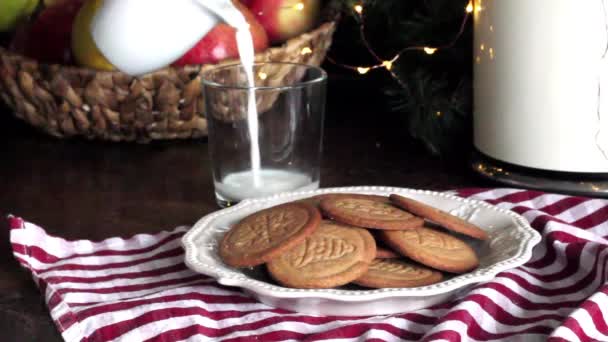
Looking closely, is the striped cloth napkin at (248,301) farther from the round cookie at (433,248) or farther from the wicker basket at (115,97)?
the wicker basket at (115,97)

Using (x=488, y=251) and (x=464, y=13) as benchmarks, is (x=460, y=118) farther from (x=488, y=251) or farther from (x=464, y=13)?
(x=488, y=251)

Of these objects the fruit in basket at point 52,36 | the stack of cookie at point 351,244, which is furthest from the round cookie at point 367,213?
the fruit in basket at point 52,36

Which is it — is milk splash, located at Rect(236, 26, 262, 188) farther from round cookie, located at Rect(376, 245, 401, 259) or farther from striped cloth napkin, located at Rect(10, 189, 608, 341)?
round cookie, located at Rect(376, 245, 401, 259)

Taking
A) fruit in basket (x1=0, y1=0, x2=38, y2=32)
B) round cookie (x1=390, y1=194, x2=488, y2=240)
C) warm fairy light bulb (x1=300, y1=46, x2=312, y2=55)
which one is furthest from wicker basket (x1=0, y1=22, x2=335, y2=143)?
round cookie (x1=390, y1=194, x2=488, y2=240)

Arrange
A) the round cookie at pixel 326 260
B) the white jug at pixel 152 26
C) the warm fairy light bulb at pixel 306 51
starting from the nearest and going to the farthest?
the round cookie at pixel 326 260, the white jug at pixel 152 26, the warm fairy light bulb at pixel 306 51

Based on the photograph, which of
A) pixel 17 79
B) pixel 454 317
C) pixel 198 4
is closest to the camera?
pixel 454 317

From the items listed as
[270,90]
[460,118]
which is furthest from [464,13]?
[270,90]
